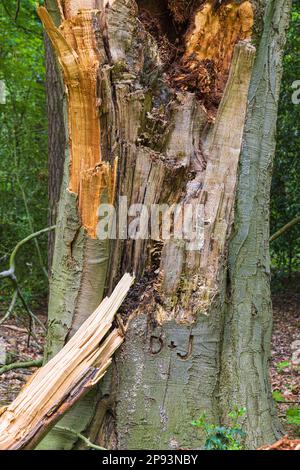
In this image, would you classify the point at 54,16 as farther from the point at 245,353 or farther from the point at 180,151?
the point at 245,353

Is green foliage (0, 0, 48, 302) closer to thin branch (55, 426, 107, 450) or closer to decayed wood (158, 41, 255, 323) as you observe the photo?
thin branch (55, 426, 107, 450)

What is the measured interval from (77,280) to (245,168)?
3.80 feet

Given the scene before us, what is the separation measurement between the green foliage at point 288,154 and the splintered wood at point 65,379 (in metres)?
7.38

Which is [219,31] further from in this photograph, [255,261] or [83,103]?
[255,261]

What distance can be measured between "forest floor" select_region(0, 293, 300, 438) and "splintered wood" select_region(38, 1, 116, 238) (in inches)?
90.0

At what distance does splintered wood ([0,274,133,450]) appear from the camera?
300 cm

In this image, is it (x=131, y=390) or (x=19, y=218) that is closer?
(x=131, y=390)

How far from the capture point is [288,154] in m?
10.6

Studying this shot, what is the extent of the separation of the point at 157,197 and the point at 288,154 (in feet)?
24.4

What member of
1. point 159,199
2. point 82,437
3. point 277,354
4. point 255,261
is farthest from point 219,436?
point 277,354

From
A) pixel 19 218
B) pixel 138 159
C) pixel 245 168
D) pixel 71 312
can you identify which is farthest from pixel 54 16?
pixel 19 218

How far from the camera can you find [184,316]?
11.4 ft

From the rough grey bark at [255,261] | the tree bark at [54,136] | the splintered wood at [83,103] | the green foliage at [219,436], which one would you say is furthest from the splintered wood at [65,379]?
the tree bark at [54,136]
